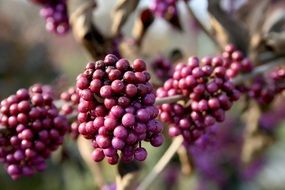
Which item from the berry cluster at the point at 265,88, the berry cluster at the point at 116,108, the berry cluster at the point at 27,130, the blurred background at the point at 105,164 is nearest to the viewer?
the berry cluster at the point at 116,108

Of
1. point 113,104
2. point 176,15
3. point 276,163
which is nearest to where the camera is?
point 113,104

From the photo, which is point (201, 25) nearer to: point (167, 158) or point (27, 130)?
point (167, 158)

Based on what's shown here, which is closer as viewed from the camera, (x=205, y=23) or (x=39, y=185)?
(x=205, y=23)

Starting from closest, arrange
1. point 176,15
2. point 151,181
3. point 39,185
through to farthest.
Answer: point 151,181 → point 176,15 → point 39,185

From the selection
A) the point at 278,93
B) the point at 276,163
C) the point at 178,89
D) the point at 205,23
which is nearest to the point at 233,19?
the point at 205,23

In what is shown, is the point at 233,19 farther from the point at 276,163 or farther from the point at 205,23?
the point at 276,163

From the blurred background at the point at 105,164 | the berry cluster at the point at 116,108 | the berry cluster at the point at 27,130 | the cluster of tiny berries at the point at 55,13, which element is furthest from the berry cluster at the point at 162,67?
the blurred background at the point at 105,164

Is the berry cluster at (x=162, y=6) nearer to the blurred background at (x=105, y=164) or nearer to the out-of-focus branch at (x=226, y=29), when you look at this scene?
the out-of-focus branch at (x=226, y=29)

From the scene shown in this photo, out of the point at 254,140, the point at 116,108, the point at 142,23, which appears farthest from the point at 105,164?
the point at 116,108
